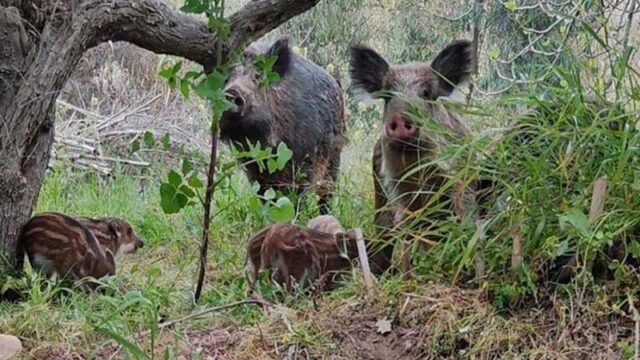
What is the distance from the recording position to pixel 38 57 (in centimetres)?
Result: 475

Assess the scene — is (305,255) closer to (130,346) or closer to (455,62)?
(455,62)

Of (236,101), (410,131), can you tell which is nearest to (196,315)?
(410,131)

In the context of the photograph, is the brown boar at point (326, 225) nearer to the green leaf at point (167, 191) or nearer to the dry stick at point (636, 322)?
the green leaf at point (167, 191)

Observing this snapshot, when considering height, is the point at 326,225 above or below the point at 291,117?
below

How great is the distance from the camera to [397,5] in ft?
43.1

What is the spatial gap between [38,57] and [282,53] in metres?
2.50

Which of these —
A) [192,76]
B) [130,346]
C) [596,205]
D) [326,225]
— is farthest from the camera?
[326,225]

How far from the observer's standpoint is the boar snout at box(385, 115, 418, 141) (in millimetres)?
4516

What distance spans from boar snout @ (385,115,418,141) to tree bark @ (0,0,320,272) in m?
1.00

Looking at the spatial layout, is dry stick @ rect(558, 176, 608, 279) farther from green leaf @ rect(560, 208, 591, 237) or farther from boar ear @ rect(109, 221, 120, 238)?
boar ear @ rect(109, 221, 120, 238)

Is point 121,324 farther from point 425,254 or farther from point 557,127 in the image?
point 557,127

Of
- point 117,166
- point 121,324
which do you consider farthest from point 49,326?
point 117,166

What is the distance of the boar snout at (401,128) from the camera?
4516 mm

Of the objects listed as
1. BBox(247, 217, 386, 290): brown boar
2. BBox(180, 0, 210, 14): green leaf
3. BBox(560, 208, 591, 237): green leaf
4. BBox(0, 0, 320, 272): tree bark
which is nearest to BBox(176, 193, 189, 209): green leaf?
BBox(180, 0, 210, 14): green leaf
